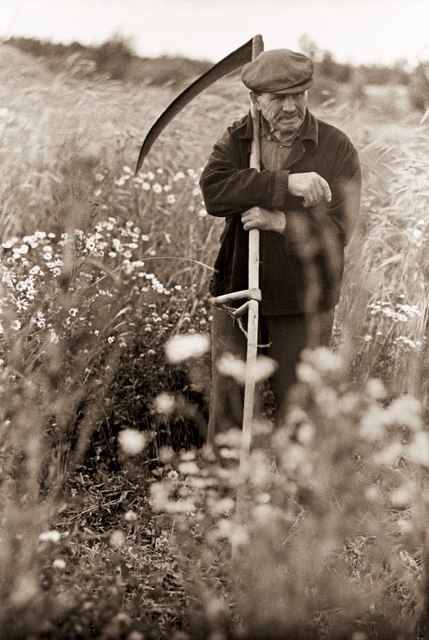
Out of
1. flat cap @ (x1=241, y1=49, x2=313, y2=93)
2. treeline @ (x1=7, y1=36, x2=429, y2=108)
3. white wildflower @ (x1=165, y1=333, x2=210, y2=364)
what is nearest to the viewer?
flat cap @ (x1=241, y1=49, x2=313, y2=93)

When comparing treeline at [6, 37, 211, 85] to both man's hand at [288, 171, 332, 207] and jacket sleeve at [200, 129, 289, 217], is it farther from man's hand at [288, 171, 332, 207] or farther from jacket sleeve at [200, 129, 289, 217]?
man's hand at [288, 171, 332, 207]

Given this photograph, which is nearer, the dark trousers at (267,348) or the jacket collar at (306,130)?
the jacket collar at (306,130)

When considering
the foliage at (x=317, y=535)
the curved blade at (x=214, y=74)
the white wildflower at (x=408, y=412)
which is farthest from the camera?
the curved blade at (x=214, y=74)

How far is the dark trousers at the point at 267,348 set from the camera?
359 centimetres

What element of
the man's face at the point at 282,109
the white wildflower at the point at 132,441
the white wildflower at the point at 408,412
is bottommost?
the white wildflower at the point at 132,441

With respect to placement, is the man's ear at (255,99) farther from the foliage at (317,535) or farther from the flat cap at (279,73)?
the foliage at (317,535)

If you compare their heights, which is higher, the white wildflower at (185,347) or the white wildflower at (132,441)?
the white wildflower at (185,347)

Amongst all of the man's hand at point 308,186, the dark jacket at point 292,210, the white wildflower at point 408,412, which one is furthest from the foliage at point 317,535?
the man's hand at point 308,186

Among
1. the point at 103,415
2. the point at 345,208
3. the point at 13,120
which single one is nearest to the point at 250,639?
the point at 345,208

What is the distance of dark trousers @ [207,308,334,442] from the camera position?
359cm

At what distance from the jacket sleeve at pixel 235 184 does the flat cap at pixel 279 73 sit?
30 centimetres

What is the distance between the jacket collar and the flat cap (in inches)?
6.5

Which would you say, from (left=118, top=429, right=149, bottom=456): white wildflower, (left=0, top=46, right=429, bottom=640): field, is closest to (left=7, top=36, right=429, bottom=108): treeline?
(left=0, top=46, right=429, bottom=640): field

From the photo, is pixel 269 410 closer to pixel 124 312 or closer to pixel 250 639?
pixel 124 312
